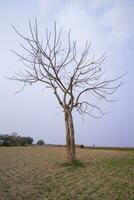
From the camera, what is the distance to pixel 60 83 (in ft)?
38.7

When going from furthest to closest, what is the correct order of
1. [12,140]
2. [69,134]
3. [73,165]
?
[12,140] < [69,134] < [73,165]

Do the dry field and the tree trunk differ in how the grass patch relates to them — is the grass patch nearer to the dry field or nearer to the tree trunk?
the tree trunk

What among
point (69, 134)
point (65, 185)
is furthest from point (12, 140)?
point (65, 185)

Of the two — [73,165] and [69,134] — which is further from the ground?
[69,134]

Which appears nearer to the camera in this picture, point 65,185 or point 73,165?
point 65,185

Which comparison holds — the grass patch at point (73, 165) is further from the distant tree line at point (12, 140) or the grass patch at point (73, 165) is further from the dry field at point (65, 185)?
the distant tree line at point (12, 140)

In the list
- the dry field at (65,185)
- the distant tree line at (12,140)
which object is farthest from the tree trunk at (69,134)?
the distant tree line at (12,140)

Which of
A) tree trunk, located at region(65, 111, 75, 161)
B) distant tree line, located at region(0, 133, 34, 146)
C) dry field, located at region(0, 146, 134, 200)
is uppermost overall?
distant tree line, located at region(0, 133, 34, 146)

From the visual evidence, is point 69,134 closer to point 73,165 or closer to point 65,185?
point 73,165

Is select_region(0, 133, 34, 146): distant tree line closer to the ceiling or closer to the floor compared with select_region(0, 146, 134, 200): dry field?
closer to the ceiling

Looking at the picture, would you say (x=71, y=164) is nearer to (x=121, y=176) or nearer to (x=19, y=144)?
(x=121, y=176)

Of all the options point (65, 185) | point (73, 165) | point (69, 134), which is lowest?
point (65, 185)

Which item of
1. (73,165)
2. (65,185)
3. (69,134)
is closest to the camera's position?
(65,185)

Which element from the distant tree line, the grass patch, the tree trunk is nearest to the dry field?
the grass patch
